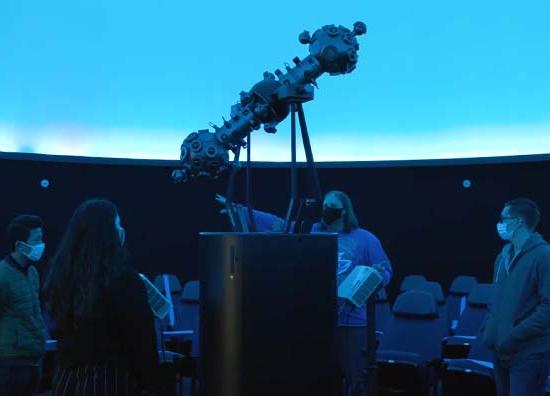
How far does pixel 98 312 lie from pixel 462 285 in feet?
18.9

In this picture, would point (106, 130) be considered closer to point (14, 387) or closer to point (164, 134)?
point (164, 134)

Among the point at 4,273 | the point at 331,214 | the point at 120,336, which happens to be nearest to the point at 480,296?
the point at 331,214

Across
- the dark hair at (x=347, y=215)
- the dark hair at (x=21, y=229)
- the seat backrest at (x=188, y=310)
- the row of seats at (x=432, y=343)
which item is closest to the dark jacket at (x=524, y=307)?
the row of seats at (x=432, y=343)

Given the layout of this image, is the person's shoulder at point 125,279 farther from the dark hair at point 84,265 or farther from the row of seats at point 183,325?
the row of seats at point 183,325

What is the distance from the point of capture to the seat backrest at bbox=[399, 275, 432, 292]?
7.45m

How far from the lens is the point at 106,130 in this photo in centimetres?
818

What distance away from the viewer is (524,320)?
10.9 ft

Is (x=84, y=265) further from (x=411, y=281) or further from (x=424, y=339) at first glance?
(x=411, y=281)

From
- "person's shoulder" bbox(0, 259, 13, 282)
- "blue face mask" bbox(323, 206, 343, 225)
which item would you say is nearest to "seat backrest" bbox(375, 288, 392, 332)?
"blue face mask" bbox(323, 206, 343, 225)

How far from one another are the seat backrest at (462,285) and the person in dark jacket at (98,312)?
5.48 m

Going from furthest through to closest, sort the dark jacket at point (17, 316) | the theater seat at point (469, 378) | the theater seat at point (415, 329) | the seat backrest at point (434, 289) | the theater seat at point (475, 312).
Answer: the seat backrest at point (434, 289), the theater seat at point (475, 312), the theater seat at point (415, 329), the theater seat at point (469, 378), the dark jacket at point (17, 316)

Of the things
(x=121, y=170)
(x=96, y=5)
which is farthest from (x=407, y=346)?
(x=96, y=5)

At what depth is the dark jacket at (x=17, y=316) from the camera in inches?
138

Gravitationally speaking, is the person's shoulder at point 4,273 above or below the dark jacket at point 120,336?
above
